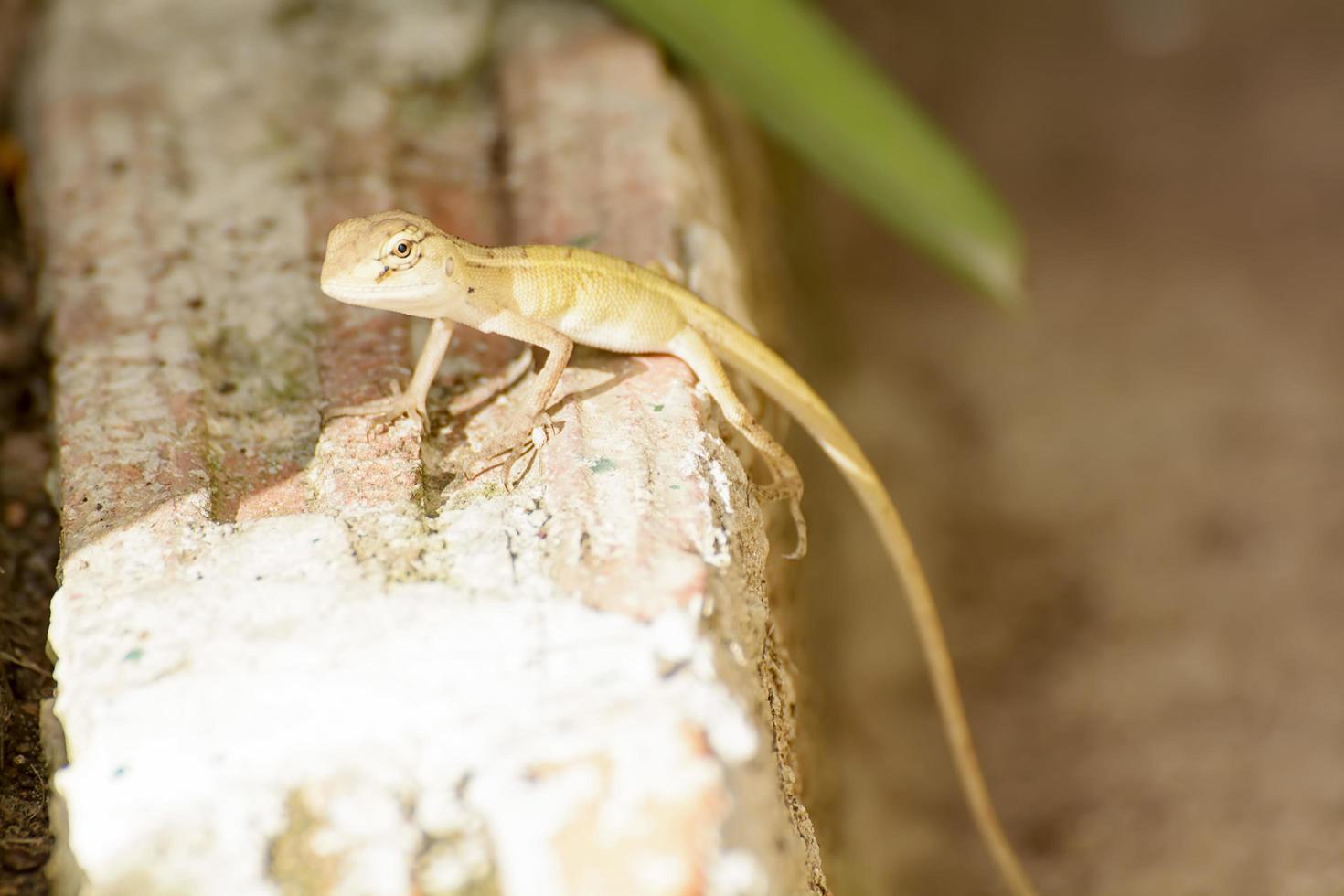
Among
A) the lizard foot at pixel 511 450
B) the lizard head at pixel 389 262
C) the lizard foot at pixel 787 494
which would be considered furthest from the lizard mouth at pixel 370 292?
the lizard foot at pixel 787 494

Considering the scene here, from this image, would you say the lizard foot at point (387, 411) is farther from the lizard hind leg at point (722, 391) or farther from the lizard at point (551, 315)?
the lizard hind leg at point (722, 391)

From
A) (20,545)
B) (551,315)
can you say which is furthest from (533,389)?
(20,545)

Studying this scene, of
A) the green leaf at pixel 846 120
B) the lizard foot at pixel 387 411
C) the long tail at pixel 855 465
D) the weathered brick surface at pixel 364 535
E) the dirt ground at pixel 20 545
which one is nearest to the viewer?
the weathered brick surface at pixel 364 535

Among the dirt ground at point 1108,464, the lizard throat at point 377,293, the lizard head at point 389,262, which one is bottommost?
A: the dirt ground at point 1108,464

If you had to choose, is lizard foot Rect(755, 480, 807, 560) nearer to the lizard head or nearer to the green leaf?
the lizard head

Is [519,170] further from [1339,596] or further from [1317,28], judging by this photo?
[1317,28]

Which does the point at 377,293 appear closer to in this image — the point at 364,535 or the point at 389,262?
the point at 389,262

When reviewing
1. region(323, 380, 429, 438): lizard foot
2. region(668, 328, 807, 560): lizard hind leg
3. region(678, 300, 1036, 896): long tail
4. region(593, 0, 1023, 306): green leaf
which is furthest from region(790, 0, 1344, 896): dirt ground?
region(323, 380, 429, 438): lizard foot
